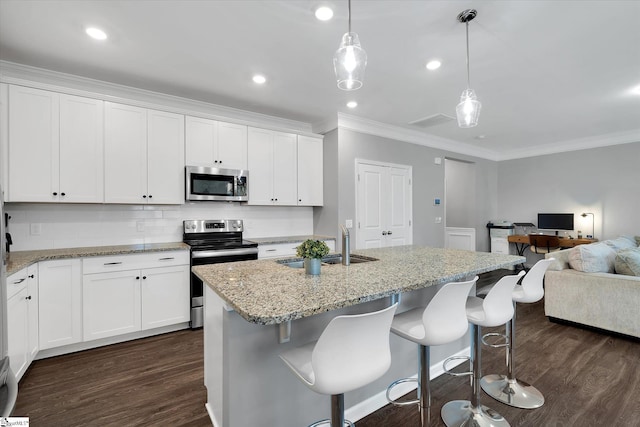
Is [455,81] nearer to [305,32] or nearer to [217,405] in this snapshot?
[305,32]

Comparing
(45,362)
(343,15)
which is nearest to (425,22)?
(343,15)

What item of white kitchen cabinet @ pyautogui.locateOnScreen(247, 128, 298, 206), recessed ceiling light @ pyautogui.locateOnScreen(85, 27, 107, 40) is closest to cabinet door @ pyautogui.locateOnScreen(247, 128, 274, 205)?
white kitchen cabinet @ pyautogui.locateOnScreen(247, 128, 298, 206)

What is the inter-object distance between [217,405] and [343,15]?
261 centimetres

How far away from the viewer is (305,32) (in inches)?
89.5

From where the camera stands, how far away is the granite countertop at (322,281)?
1123mm

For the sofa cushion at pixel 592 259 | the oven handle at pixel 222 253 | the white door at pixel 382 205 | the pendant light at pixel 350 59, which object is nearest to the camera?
the pendant light at pixel 350 59

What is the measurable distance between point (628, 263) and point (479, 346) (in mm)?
2543

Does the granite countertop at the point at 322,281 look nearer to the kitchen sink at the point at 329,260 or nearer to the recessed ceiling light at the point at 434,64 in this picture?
the kitchen sink at the point at 329,260

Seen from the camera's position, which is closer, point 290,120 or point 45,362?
point 45,362

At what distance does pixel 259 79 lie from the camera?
304 cm

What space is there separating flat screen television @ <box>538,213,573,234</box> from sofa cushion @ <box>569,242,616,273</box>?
8.00ft

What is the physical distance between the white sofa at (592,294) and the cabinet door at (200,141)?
4233 millimetres

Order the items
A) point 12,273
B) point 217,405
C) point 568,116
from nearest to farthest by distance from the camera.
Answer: point 217,405, point 12,273, point 568,116

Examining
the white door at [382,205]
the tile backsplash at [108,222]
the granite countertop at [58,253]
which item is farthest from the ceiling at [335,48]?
the granite countertop at [58,253]
